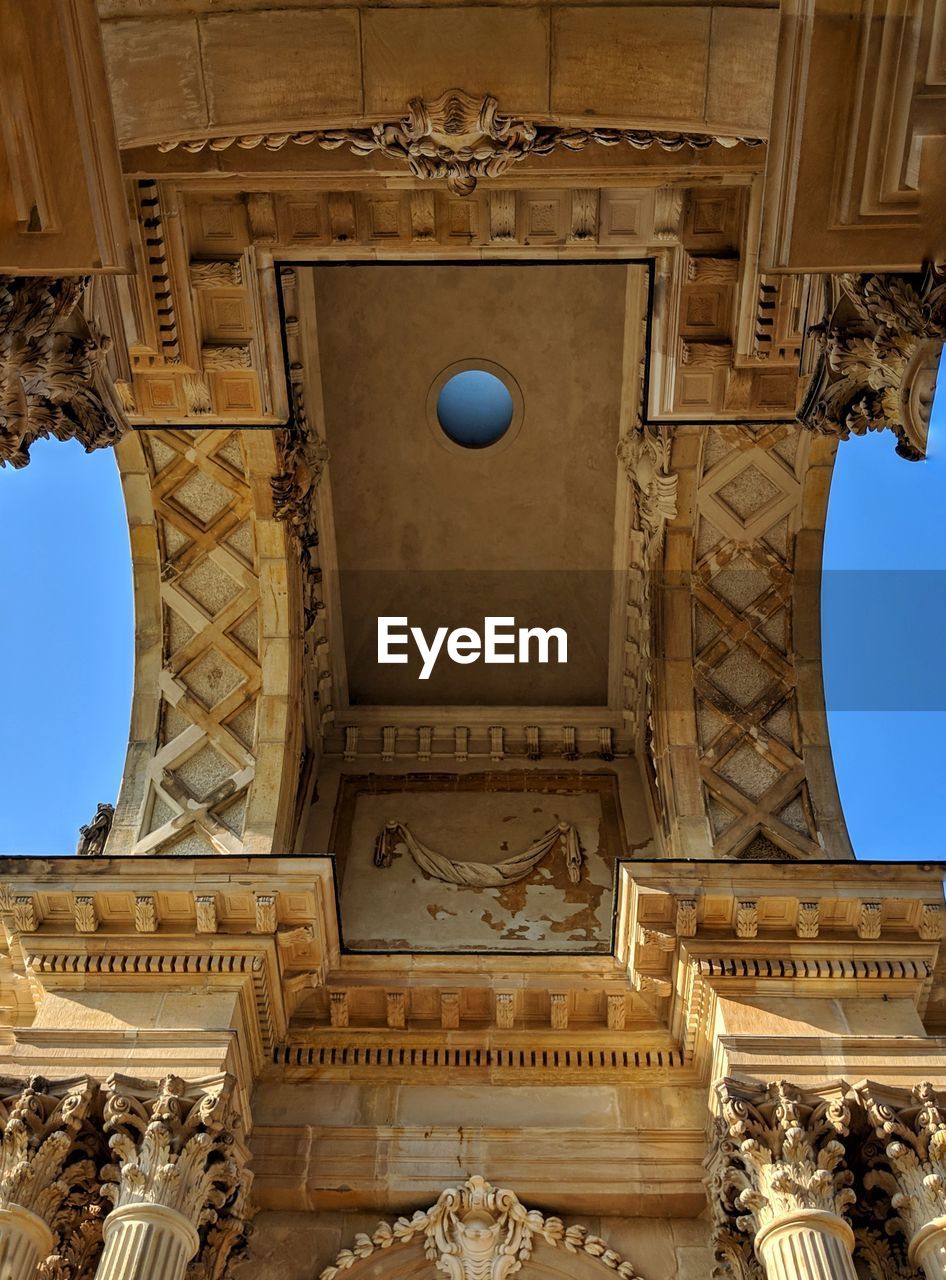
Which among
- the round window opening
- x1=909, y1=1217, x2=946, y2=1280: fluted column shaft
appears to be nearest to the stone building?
x1=909, y1=1217, x2=946, y2=1280: fluted column shaft

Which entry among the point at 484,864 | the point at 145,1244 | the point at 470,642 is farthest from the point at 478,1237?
the point at 470,642

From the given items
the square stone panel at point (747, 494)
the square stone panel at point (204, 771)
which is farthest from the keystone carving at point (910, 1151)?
the square stone panel at point (204, 771)

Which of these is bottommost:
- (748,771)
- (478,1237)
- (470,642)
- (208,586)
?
(478,1237)

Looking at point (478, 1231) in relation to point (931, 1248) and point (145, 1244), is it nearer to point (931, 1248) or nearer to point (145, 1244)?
point (145, 1244)

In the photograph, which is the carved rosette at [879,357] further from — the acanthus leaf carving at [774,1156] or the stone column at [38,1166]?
the stone column at [38,1166]

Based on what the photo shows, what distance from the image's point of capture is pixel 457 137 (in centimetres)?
799

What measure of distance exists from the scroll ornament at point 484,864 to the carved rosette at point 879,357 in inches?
269

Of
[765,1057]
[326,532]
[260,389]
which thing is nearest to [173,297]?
[260,389]

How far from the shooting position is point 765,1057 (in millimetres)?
10633

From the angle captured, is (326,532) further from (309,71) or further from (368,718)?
(309,71)

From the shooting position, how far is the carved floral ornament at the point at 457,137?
7.91m

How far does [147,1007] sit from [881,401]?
700cm

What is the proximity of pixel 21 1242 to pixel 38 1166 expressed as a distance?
1.66ft

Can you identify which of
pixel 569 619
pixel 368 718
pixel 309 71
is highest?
pixel 569 619
